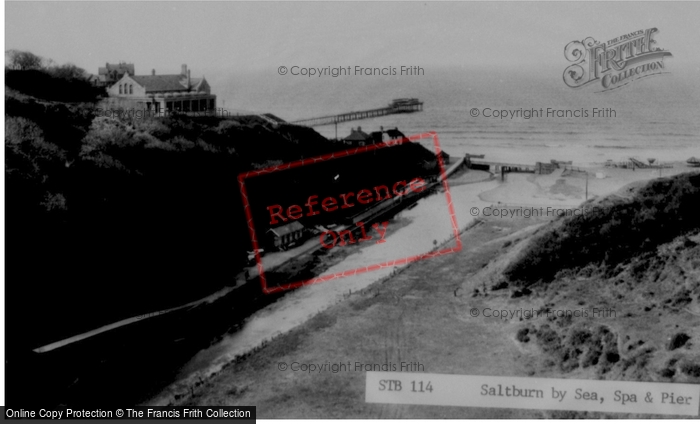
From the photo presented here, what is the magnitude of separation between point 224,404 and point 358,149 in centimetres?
672

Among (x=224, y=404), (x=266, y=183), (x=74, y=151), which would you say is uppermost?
(x=74, y=151)

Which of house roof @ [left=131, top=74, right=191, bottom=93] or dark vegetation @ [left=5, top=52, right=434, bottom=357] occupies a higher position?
house roof @ [left=131, top=74, right=191, bottom=93]

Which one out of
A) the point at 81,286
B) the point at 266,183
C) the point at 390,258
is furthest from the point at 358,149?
the point at 81,286

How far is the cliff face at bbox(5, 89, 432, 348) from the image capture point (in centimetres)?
855

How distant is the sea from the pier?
0.17 m

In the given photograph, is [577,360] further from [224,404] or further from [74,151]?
[74,151]

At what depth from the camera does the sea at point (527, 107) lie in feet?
27.0

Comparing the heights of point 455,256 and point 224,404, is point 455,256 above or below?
above

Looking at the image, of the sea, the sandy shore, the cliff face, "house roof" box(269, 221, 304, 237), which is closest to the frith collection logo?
the sea

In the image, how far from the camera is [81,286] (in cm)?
888

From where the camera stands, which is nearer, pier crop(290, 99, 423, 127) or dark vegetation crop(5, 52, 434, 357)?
dark vegetation crop(5, 52, 434, 357)
